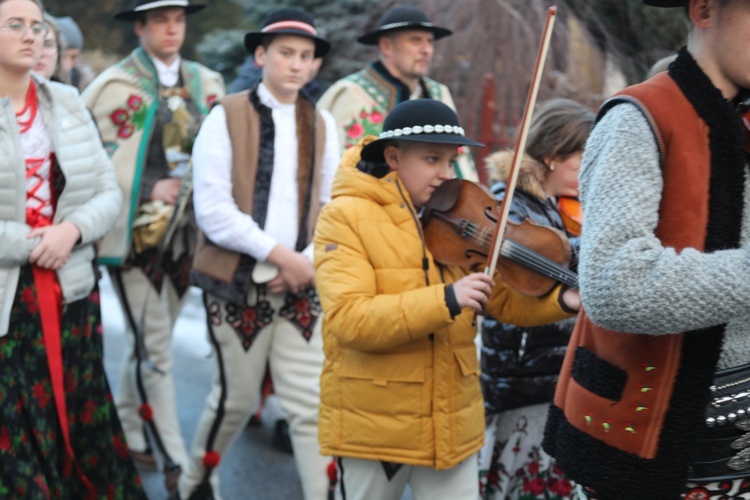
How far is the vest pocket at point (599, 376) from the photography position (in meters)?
2.36

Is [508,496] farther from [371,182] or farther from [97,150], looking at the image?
[97,150]

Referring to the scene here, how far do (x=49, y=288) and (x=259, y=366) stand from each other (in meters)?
1.01

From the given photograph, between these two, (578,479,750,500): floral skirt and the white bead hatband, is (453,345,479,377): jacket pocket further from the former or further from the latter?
(578,479,750,500): floral skirt

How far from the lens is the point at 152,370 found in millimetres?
5648

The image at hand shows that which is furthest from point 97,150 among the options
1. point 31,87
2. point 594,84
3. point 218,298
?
point 594,84

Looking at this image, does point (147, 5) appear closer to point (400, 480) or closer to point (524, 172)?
point (524, 172)

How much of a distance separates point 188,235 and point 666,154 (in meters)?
3.72

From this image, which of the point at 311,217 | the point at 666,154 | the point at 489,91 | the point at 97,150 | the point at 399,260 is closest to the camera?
the point at 666,154

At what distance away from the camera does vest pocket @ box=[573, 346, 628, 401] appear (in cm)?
236

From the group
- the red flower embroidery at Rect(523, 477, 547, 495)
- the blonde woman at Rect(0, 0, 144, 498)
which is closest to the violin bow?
the red flower embroidery at Rect(523, 477, 547, 495)

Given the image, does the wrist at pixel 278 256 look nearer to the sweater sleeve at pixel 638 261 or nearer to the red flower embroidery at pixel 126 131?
the red flower embroidery at pixel 126 131

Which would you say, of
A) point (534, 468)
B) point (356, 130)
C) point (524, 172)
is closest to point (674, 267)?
point (524, 172)

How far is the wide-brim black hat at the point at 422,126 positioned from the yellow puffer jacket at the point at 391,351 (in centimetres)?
14

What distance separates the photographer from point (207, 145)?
475 centimetres
